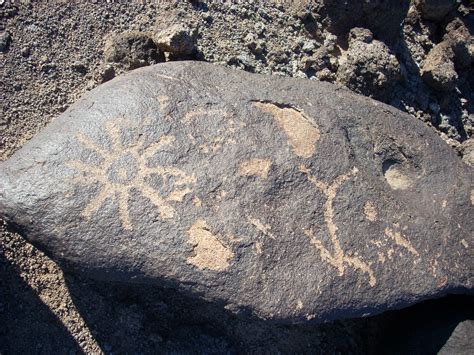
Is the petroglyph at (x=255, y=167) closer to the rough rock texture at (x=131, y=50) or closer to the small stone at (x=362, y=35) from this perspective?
the rough rock texture at (x=131, y=50)

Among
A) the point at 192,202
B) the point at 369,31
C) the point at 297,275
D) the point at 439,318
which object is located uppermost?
the point at 369,31

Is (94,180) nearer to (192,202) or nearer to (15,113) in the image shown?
(192,202)

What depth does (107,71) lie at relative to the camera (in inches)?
74.9

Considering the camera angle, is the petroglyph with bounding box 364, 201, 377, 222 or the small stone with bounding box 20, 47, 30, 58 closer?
the petroglyph with bounding box 364, 201, 377, 222

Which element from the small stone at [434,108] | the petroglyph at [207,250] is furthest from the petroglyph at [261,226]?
the small stone at [434,108]

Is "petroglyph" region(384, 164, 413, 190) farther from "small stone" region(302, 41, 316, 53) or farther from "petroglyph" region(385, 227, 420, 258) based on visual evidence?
"small stone" region(302, 41, 316, 53)

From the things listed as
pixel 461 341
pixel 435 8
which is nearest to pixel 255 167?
pixel 461 341

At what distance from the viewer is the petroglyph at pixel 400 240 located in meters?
1.57

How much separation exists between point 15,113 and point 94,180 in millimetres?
687

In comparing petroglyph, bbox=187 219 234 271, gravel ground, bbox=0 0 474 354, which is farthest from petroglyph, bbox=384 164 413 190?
petroglyph, bbox=187 219 234 271

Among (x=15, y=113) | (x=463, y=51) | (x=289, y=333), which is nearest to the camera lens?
(x=15, y=113)

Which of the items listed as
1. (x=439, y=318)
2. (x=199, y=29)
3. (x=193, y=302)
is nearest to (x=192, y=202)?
(x=193, y=302)

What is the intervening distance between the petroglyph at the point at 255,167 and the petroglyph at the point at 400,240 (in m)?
0.46

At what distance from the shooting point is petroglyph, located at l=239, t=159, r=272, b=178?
1475 millimetres
